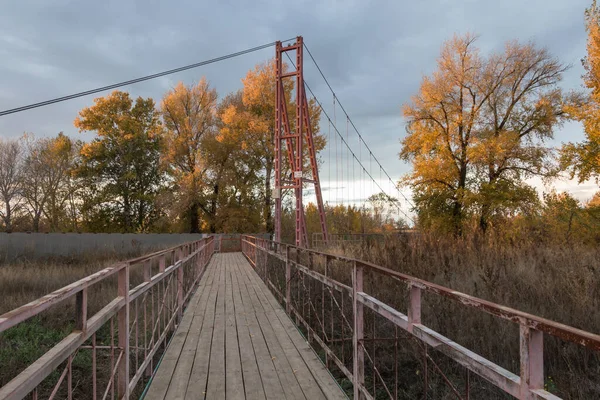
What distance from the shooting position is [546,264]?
662 cm

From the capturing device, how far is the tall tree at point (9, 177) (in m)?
31.4

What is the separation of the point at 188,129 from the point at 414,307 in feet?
106

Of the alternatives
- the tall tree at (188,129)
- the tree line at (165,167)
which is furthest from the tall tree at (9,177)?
the tall tree at (188,129)

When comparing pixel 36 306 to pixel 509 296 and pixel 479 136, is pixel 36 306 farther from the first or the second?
pixel 479 136

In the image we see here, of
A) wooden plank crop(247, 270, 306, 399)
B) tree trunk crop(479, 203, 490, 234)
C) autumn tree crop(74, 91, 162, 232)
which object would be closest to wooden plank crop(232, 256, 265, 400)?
wooden plank crop(247, 270, 306, 399)

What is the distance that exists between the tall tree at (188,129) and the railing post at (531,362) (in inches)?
1218

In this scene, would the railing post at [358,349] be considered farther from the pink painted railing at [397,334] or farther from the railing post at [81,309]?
the railing post at [81,309]

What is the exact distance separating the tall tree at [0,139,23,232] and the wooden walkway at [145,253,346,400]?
3229cm

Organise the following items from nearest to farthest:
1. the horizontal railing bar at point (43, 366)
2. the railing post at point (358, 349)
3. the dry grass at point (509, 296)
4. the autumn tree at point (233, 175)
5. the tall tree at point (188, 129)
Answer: the horizontal railing bar at point (43, 366), the railing post at point (358, 349), the dry grass at point (509, 296), the autumn tree at point (233, 175), the tall tree at point (188, 129)

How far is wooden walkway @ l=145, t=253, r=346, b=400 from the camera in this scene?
11.0 ft

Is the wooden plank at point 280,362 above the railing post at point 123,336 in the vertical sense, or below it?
below

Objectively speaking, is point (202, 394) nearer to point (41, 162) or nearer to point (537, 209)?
point (537, 209)

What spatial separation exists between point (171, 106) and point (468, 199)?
925 inches

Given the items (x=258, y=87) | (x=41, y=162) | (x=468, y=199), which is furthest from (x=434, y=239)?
(x=41, y=162)
